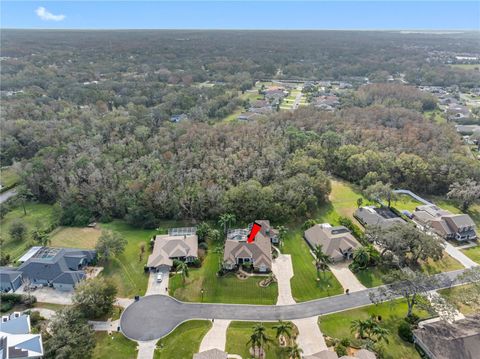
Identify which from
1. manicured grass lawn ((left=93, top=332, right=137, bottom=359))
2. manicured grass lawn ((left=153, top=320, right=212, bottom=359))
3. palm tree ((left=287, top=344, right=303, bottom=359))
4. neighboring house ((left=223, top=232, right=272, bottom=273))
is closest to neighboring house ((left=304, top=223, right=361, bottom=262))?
neighboring house ((left=223, top=232, right=272, bottom=273))

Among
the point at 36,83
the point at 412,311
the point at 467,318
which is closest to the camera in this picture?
the point at 467,318

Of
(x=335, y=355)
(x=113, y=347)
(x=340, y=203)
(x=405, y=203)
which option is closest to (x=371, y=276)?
(x=335, y=355)

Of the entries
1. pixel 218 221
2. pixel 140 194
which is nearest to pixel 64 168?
pixel 140 194

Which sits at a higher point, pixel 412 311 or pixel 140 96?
pixel 140 96

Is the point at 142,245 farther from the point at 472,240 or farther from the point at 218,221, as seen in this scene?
the point at 472,240

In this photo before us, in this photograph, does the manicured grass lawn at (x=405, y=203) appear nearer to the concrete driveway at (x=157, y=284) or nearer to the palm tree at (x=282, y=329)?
the palm tree at (x=282, y=329)

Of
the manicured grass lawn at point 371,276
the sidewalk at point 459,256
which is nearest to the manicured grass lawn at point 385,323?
the manicured grass lawn at point 371,276

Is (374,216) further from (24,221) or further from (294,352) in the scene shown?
(24,221)
